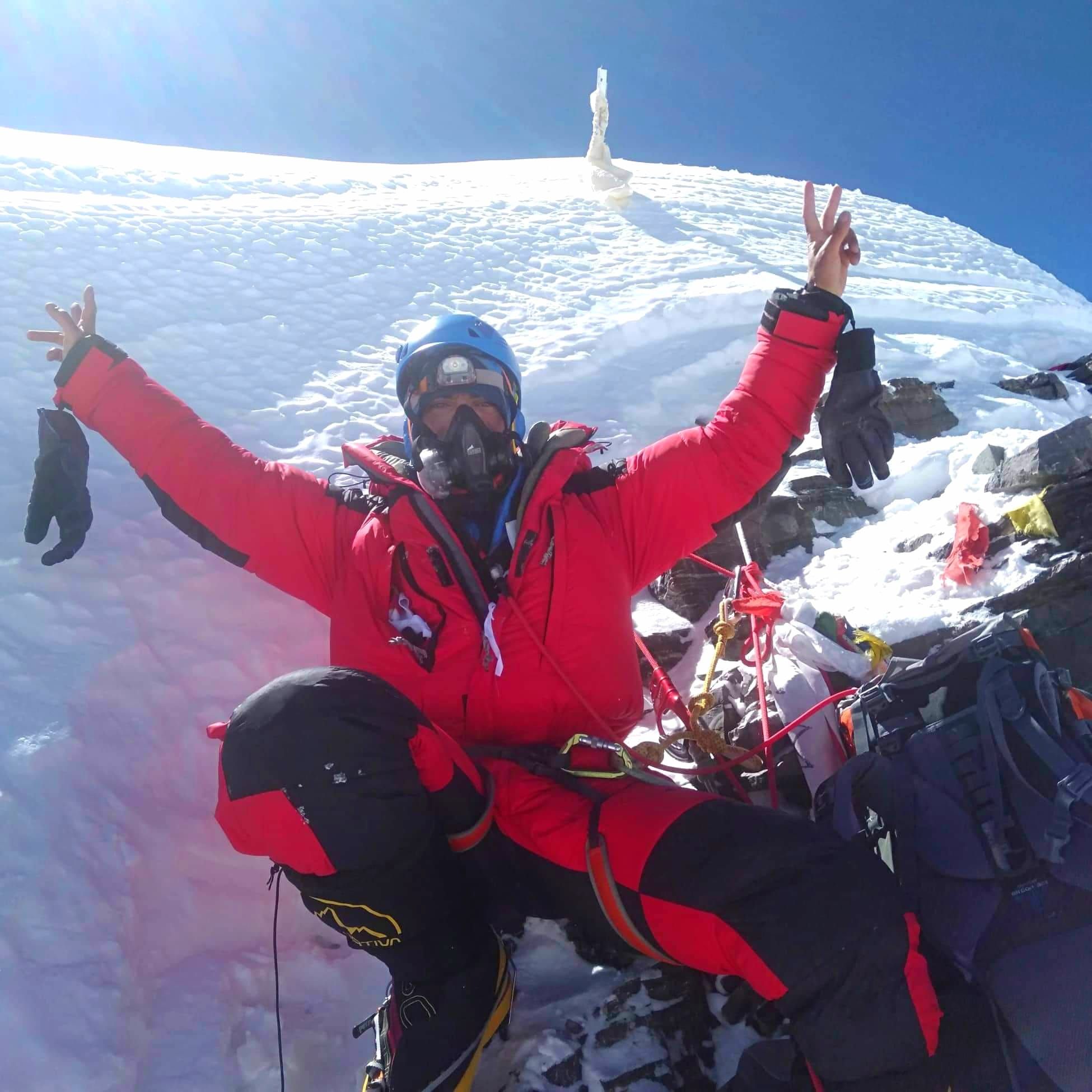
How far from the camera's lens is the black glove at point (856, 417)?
7.78ft

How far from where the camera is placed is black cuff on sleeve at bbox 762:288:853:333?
7.89 feet

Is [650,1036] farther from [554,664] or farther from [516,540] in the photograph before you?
[516,540]

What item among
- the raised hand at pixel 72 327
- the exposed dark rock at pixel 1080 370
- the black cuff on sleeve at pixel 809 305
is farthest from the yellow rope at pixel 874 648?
the exposed dark rock at pixel 1080 370

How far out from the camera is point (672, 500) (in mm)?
2484

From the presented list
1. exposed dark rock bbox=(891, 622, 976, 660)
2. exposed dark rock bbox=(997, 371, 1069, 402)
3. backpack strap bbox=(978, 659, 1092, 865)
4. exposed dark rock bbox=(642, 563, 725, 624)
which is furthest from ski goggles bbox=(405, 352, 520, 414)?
exposed dark rock bbox=(997, 371, 1069, 402)

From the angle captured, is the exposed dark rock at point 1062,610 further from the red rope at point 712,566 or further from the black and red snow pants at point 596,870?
the black and red snow pants at point 596,870

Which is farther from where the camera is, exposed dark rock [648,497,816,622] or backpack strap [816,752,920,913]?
exposed dark rock [648,497,816,622]

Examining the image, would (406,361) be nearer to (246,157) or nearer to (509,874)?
(509,874)

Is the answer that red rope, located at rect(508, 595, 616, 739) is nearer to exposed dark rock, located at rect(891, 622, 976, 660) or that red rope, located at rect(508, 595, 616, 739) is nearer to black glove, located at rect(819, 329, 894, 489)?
black glove, located at rect(819, 329, 894, 489)

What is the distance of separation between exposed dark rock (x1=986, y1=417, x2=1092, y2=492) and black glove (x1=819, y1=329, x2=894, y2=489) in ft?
6.52

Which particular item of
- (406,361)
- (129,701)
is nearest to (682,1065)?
(129,701)

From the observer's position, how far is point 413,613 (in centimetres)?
225

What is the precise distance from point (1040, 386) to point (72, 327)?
27.3 feet

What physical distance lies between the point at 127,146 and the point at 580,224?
6.34m
